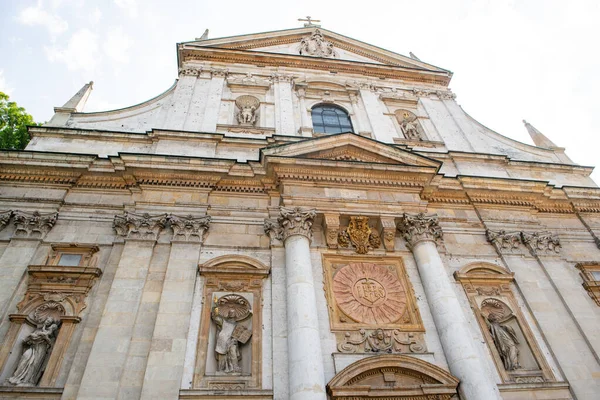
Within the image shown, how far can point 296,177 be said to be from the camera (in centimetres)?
1032

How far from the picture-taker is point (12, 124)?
15.0m

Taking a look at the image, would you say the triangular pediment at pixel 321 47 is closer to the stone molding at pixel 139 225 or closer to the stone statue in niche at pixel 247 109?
the stone statue in niche at pixel 247 109

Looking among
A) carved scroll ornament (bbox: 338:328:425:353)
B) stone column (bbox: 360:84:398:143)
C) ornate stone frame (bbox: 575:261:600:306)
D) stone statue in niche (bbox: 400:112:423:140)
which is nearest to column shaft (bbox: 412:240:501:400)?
carved scroll ornament (bbox: 338:328:425:353)

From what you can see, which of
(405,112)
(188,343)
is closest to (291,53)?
(405,112)

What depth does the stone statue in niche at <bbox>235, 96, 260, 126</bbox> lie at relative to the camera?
13.2 metres

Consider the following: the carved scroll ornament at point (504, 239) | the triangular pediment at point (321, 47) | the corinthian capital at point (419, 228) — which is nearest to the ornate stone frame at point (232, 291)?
the corinthian capital at point (419, 228)

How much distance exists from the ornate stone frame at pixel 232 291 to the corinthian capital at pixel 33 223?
147 inches

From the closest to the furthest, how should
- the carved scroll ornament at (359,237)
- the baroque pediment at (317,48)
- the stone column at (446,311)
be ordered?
the stone column at (446,311), the carved scroll ornament at (359,237), the baroque pediment at (317,48)

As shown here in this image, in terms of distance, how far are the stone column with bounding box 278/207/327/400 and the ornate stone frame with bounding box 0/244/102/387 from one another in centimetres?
417

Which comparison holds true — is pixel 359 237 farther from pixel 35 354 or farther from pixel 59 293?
pixel 35 354

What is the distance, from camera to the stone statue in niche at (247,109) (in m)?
13.2

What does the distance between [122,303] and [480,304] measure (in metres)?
7.93

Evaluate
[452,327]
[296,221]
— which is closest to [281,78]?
[296,221]

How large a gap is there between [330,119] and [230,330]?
28.5 feet
